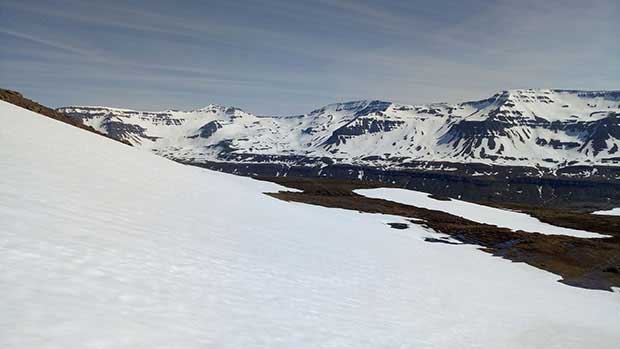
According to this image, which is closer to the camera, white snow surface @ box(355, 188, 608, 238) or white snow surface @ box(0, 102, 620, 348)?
white snow surface @ box(0, 102, 620, 348)

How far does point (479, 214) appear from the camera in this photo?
225 feet

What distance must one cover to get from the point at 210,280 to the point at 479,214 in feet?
210

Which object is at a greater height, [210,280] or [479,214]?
[210,280]

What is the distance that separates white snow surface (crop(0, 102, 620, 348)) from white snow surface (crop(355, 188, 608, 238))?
33468 millimetres

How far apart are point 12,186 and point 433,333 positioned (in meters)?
15.8

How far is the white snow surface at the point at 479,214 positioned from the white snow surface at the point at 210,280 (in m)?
33.5

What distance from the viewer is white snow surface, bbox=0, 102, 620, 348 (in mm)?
8492

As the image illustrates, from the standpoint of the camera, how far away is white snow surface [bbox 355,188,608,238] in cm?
5894

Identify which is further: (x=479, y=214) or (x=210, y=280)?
(x=479, y=214)

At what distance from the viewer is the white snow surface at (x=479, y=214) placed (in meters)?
58.9

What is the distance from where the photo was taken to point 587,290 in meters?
26.7

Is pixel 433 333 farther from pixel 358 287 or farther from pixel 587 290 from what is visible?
pixel 587 290

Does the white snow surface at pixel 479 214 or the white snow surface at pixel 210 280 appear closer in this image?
the white snow surface at pixel 210 280

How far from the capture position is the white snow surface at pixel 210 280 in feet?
27.9
